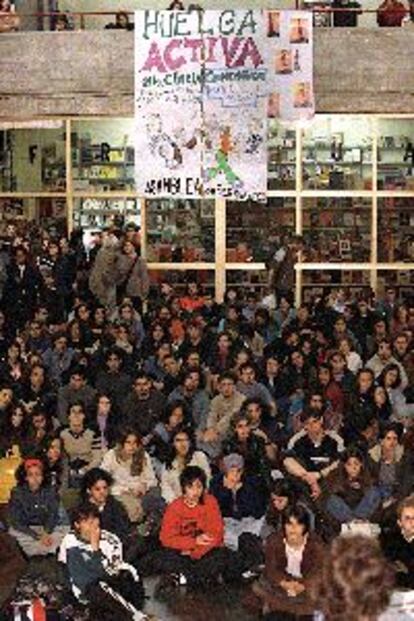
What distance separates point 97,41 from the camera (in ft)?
62.9

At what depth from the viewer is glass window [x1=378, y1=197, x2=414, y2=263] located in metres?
20.2

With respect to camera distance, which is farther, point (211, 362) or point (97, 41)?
point (97, 41)

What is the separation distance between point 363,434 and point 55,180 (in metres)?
8.80

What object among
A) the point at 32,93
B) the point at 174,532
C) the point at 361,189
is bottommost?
the point at 174,532

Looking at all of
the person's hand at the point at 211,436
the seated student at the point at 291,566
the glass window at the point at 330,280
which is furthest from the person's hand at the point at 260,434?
the glass window at the point at 330,280

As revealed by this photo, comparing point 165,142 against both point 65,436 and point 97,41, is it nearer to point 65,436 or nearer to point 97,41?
point 97,41

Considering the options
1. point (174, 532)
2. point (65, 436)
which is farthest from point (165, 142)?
point (174, 532)

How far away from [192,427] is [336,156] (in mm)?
8299

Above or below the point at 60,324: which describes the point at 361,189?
above

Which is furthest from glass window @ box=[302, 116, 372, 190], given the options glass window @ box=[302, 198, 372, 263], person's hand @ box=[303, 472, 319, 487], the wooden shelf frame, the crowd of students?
person's hand @ box=[303, 472, 319, 487]

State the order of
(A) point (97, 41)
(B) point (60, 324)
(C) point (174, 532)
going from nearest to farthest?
(C) point (174, 532), (B) point (60, 324), (A) point (97, 41)

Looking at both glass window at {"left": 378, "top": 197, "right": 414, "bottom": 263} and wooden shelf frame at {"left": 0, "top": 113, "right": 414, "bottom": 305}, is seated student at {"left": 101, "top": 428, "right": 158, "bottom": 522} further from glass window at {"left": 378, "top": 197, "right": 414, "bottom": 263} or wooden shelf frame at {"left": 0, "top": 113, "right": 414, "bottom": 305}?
glass window at {"left": 378, "top": 197, "right": 414, "bottom": 263}

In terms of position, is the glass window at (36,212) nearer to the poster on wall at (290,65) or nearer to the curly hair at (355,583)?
the poster on wall at (290,65)

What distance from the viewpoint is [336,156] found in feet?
66.6
